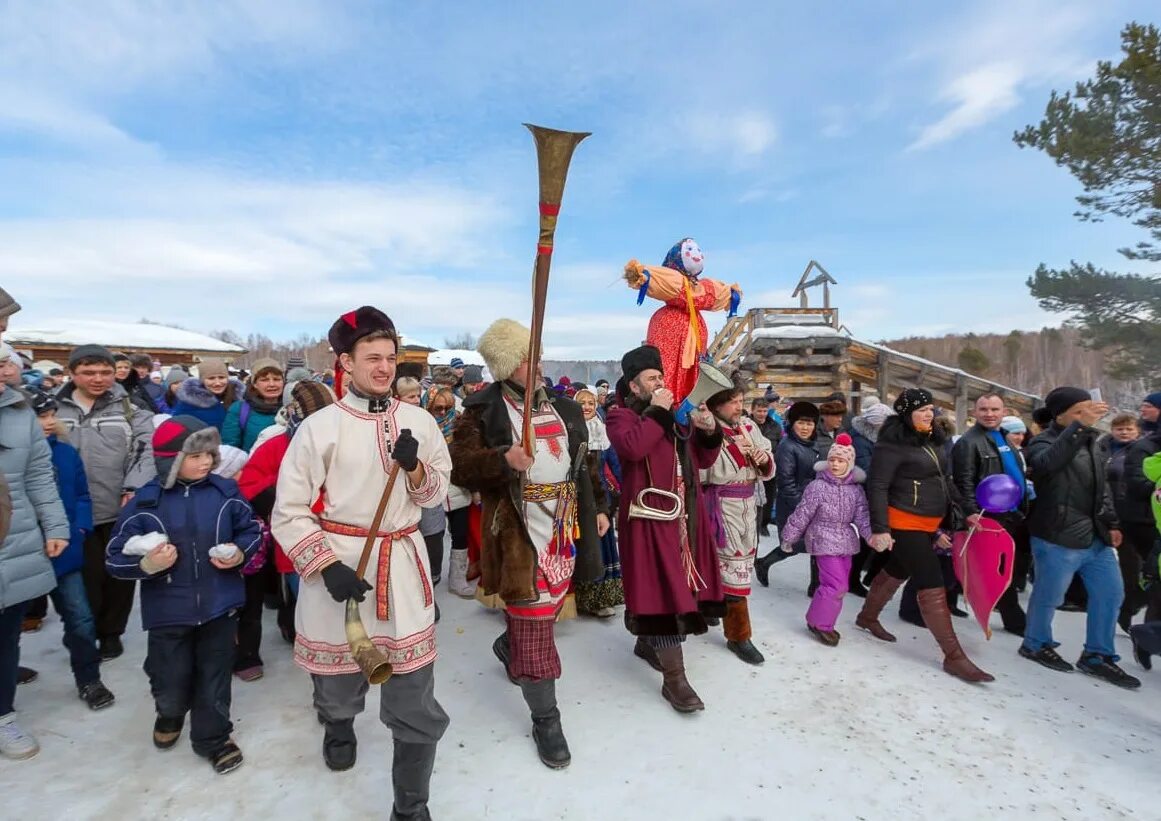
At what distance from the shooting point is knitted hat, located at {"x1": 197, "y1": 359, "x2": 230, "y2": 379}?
4.89 m

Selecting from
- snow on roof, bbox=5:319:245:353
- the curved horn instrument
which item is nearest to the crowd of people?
the curved horn instrument

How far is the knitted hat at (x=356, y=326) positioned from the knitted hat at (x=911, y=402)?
11.2ft

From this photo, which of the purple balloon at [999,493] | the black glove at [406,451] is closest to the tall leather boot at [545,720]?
the black glove at [406,451]

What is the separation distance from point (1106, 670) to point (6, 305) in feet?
22.0

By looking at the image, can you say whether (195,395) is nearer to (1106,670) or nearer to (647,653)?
(647,653)

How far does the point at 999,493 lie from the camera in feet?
13.8

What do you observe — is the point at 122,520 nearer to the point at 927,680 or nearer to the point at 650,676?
the point at 650,676

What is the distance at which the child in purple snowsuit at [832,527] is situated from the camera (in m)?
4.43

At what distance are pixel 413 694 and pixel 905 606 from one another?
417 cm

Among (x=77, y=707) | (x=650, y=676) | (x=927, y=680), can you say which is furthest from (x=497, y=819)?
(x=927, y=680)

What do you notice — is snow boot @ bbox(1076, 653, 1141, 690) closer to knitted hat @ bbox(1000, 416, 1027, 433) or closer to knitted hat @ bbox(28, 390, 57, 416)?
knitted hat @ bbox(1000, 416, 1027, 433)

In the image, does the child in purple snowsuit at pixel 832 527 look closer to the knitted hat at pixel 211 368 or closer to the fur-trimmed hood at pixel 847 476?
the fur-trimmed hood at pixel 847 476

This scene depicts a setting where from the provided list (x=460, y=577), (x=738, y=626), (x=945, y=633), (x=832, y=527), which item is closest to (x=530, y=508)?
(x=738, y=626)

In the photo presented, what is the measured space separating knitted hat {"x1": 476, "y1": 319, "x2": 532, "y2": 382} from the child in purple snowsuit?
268 cm
